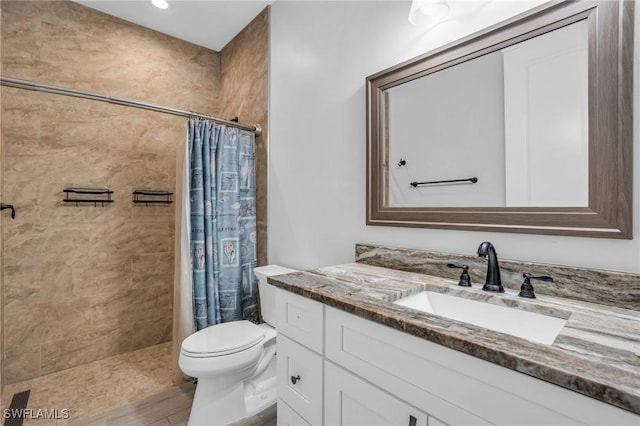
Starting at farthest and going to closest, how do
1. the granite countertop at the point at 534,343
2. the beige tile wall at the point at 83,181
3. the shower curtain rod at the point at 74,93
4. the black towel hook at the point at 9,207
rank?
the beige tile wall at the point at 83,181, the black towel hook at the point at 9,207, the shower curtain rod at the point at 74,93, the granite countertop at the point at 534,343

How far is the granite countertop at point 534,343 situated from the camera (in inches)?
20.0

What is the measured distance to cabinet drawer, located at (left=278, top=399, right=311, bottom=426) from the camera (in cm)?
112

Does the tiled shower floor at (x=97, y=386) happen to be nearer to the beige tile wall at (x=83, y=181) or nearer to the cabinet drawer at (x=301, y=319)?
the beige tile wall at (x=83, y=181)

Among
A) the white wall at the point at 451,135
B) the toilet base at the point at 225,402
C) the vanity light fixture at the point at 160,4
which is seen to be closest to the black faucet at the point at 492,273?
the white wall at the point at 451,135

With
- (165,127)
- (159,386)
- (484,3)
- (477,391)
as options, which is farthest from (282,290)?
(165,127)

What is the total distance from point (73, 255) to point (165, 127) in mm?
1208

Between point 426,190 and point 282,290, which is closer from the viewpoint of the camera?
point 282,290

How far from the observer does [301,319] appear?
1.10 meters

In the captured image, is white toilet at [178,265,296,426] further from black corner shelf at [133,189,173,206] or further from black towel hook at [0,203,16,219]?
black towel hook at [0,203,16,219]

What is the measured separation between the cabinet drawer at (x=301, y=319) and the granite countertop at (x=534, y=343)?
1.7 inches

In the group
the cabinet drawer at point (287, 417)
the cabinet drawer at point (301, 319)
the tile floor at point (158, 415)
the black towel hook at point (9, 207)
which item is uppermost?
the black towel hook at point (9, 207)

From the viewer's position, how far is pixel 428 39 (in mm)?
1315

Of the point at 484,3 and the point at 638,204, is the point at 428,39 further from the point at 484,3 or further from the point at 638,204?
the point at 638,204

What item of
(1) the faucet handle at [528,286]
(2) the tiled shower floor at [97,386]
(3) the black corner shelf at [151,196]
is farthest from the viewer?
(3) the black corner shelf at [151,196]
